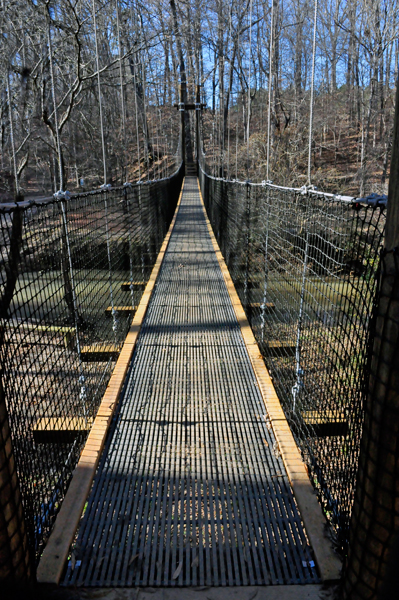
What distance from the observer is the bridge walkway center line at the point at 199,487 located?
1282mm

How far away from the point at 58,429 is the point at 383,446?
143 cm

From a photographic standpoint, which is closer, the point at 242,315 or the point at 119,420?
the point at 119,420

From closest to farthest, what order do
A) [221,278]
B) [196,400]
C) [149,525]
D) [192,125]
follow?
[149,525], [196,400], [221,278], [192,125]

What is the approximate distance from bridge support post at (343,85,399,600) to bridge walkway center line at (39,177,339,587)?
1.12 ft

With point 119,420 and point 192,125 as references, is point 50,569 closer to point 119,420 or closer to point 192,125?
point 119,420

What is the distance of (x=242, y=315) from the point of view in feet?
10.9

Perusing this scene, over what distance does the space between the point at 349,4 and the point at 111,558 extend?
11558mm

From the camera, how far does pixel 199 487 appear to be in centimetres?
159

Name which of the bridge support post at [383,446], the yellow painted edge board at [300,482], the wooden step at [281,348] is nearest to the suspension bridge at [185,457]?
the yellow painted edge board at [300,482]

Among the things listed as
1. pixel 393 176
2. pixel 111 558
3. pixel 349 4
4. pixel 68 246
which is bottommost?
pixel 111 558

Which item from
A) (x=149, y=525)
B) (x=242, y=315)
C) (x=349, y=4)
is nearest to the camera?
(x=149, y=525)

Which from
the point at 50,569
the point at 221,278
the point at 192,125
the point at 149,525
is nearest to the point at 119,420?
the point at 149,525

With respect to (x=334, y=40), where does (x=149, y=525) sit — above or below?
below

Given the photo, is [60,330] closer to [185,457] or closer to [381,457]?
[185,457]
